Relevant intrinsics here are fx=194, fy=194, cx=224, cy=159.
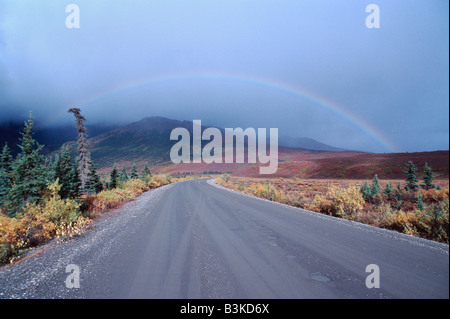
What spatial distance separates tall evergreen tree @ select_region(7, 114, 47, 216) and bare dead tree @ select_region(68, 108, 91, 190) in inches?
595

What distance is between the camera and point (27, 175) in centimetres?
782

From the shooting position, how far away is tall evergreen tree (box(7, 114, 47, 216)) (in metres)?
7.50

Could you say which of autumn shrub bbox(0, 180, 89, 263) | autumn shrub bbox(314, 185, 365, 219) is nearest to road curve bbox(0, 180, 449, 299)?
autumn shrub bbox(0, 180, 89, 263)

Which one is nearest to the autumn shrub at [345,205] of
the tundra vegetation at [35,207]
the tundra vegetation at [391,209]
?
the tundra vegetation at [391,209]

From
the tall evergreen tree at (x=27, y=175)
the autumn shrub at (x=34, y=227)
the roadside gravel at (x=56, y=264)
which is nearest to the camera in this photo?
the roadside gravel at (x=56, y=264)

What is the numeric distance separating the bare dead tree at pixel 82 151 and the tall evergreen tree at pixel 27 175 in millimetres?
15110

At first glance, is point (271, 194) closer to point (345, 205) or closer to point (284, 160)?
point (345, 205)

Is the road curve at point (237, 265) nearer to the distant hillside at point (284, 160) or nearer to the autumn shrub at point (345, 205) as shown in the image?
the autumn shrub at point (345, 205)

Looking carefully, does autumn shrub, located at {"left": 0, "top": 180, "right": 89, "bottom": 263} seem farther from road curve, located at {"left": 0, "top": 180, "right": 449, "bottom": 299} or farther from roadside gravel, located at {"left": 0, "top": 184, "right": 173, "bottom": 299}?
road curve, located at {"left": 0, "top": 180, "right": 449, "bottom": 299}

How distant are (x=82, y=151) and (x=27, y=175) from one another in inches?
652

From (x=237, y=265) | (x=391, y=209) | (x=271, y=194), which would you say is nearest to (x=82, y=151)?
(x=271, y=194)

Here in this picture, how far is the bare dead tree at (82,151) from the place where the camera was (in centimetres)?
2159
